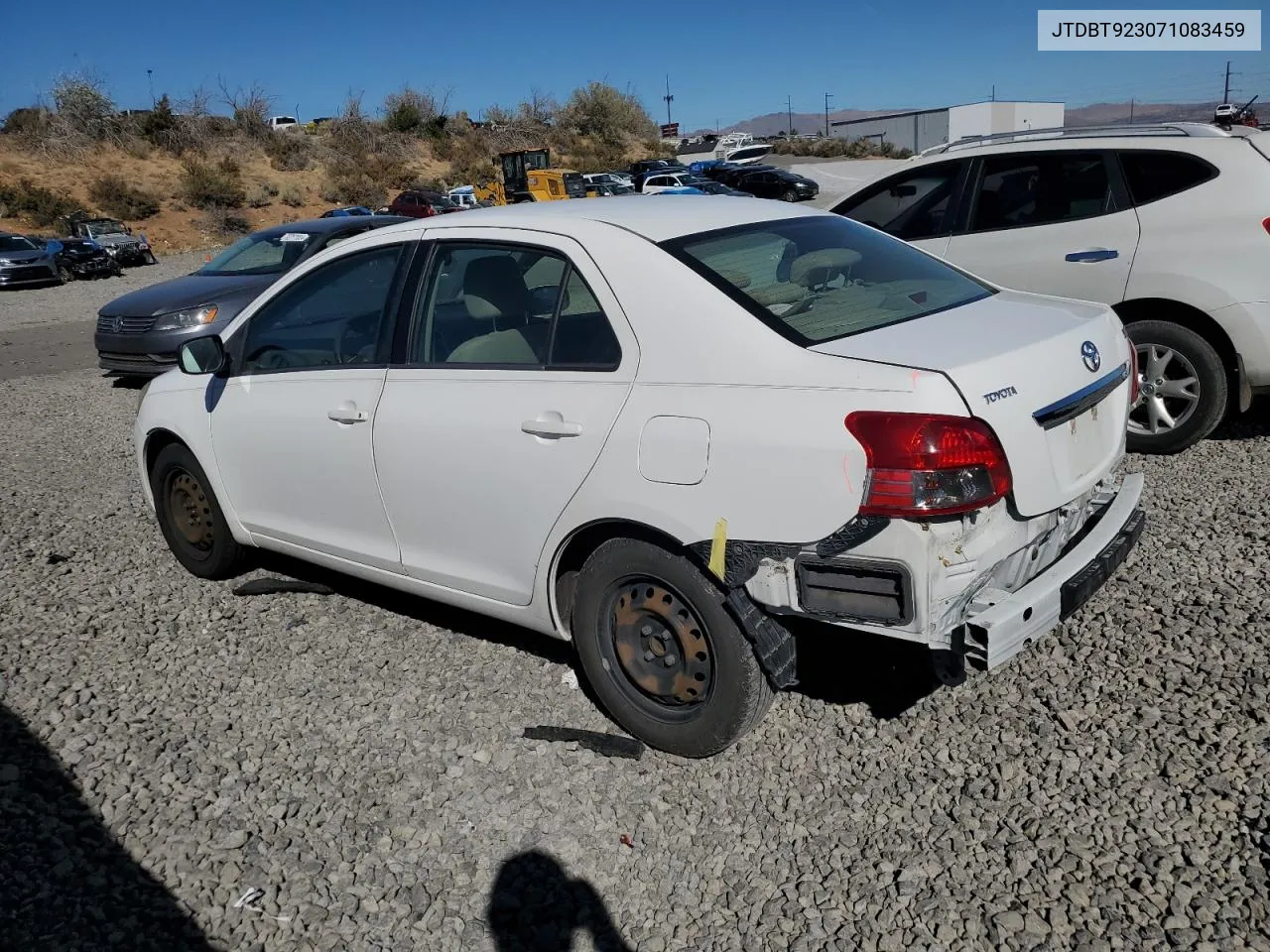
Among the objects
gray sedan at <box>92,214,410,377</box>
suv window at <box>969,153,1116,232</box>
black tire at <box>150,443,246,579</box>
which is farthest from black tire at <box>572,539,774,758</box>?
gray sedan at <box>92,214,410,377</box>

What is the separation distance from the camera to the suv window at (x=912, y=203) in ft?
21.9

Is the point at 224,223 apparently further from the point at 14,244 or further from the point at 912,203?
the point at 912,203

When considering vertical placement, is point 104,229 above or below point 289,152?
below

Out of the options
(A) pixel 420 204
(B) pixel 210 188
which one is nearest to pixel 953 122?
(A) pixel 420 204

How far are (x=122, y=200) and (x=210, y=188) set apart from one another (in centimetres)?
366

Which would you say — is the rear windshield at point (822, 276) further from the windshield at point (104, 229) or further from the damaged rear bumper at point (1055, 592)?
the windshield at point (104, 229)

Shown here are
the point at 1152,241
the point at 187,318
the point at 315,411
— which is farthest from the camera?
the point at 187,318

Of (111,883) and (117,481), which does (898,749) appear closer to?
(111,883)

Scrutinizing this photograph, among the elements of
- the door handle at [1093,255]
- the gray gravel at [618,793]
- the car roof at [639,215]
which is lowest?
the gray gravel at [618,793]

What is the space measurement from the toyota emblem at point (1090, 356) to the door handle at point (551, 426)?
61.1 inches

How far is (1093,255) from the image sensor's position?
233 inches

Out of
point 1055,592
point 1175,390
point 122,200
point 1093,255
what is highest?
point 122,200

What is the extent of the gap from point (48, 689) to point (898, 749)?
330 centimetres

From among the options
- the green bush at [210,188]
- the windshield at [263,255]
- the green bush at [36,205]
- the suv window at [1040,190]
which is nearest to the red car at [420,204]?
the green bush at [210,188]
